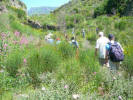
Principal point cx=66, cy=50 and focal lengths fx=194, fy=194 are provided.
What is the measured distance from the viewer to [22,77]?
4250 millimetres

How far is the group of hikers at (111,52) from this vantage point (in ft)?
15.7

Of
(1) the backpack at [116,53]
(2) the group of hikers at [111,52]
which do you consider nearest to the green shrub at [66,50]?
(2) the group of hikers at [111,52]

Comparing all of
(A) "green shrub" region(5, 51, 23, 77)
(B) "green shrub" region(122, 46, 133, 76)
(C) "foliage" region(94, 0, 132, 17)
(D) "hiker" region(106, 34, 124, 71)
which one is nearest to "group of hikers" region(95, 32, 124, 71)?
(D) "hiker" region(106, 34, 124, 71)

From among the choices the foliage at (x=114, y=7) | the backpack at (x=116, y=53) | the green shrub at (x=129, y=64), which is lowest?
→ the green shrub at (x=129, y=64)

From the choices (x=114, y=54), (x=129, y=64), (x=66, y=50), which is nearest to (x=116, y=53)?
(x=114, y=54)

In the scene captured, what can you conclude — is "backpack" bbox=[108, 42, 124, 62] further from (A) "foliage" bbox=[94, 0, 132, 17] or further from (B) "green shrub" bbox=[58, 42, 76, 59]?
(A) "foliage" bbox=[94, 0, 132, 17]

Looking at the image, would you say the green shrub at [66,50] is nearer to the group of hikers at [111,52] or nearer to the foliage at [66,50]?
the foliage at [66,50]

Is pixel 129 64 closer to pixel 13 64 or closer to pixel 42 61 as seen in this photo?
pixel 42 61

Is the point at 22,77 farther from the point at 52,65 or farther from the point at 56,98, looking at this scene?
the point at 56,98

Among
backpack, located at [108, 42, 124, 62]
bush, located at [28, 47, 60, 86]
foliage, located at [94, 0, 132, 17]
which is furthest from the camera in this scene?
foliage, located at [94, 0, 132, 17]

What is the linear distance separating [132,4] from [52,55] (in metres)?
19.9

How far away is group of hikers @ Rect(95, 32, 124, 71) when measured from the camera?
4.79m

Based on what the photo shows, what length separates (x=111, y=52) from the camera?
15.9 feet

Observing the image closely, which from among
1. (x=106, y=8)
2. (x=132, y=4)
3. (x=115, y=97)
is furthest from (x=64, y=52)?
(x=106, y=8)
